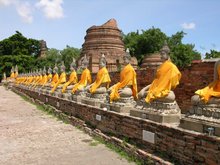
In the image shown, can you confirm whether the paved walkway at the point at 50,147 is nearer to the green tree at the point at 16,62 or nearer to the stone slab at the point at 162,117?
the stone slab at the point at 162,117

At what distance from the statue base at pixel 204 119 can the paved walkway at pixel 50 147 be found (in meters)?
1.66

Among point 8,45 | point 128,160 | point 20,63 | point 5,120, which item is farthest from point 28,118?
point 8,45

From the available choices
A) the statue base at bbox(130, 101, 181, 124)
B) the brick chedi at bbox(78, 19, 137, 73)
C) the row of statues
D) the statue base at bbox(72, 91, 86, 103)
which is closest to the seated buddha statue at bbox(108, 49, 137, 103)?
the row of statues

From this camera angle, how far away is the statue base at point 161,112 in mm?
5633

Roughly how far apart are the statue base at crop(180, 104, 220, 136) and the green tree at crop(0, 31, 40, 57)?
48113 millimetres

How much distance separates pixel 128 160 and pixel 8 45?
48.2 meters

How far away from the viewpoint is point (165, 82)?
6016 millimetres

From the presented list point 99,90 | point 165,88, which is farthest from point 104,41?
point 165,88

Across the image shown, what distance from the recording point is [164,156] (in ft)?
17.5

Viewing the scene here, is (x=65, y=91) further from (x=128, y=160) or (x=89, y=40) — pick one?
(x=89, y=40)

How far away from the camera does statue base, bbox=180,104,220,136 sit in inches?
176

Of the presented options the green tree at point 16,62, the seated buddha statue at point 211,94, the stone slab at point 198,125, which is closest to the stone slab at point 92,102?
the stone slab at point 198,125

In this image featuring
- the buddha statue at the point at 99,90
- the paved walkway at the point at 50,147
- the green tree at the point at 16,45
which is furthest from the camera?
the green tree at the point at 16,45

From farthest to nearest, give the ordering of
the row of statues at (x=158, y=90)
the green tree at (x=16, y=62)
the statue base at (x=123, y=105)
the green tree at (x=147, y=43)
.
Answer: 1. the green tree at (x=16, y=62)
2. the green tree at (x=147, y=43)
3. the statue base at (x=123, y=105)
4. the row of statues at (x=158, y=90)
